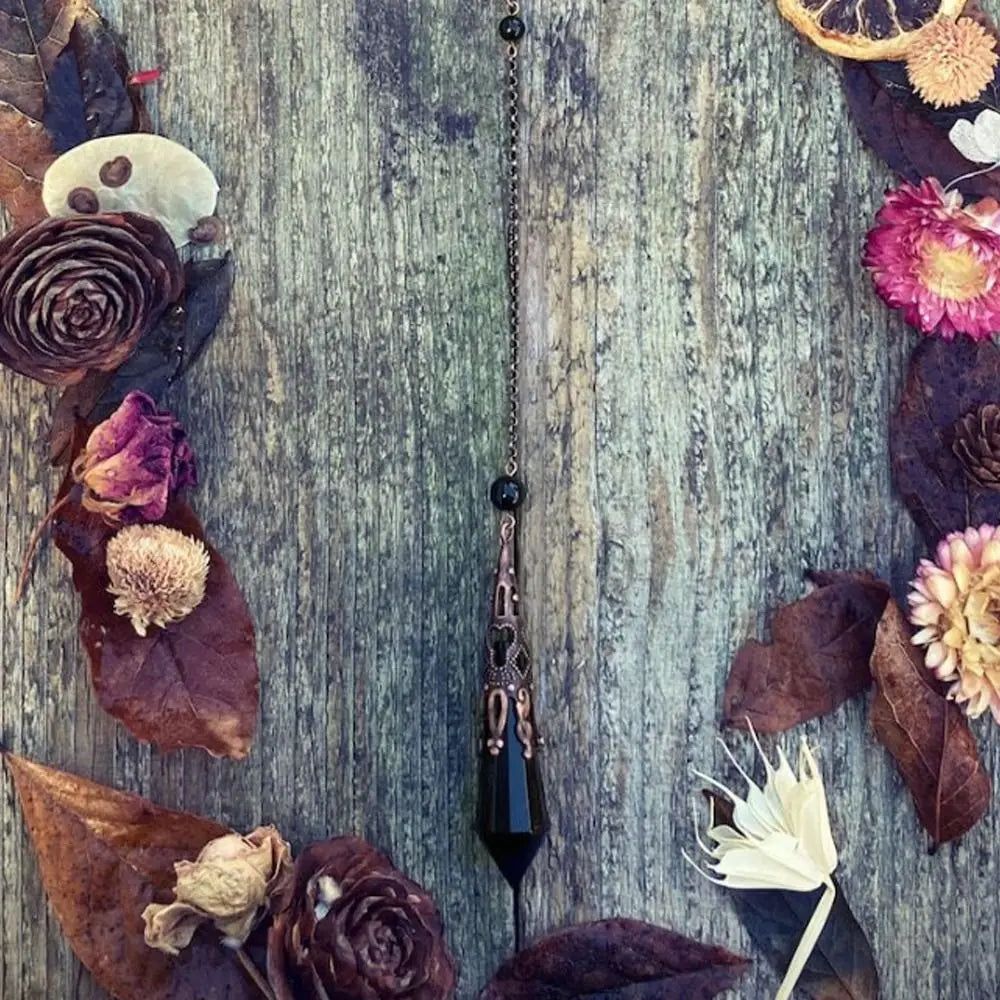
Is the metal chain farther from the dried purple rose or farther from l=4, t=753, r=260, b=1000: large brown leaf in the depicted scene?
l=4, t=753, r=260, b=1000: large brown leaf

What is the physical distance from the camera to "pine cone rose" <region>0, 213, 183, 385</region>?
872mm

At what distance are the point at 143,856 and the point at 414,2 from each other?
71 cm

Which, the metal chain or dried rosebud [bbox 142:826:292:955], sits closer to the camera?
dried rosebud [bbox 142:826:292:955]

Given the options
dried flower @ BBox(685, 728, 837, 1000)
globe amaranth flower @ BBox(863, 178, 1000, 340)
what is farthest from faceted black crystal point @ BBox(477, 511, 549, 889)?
globe amaranth flower @ BBox(863, 178, 1000, 340)

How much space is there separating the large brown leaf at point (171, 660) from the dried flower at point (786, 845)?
38 centimetres

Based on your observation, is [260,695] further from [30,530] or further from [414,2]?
[414,2]

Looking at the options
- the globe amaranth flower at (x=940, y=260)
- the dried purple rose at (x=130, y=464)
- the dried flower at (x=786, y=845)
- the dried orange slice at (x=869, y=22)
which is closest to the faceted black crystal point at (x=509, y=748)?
the dried flower at (x=786, y=845)

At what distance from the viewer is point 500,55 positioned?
0.96 metres

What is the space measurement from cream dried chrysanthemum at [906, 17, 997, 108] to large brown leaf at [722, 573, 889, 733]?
1.29 ft

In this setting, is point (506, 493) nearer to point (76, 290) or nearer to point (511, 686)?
point (511, 686)

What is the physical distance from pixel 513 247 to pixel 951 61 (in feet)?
1.24

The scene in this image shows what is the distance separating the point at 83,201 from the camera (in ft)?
2.99

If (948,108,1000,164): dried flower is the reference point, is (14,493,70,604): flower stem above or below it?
below

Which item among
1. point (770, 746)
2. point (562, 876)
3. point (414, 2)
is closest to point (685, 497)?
point (770, 746)
